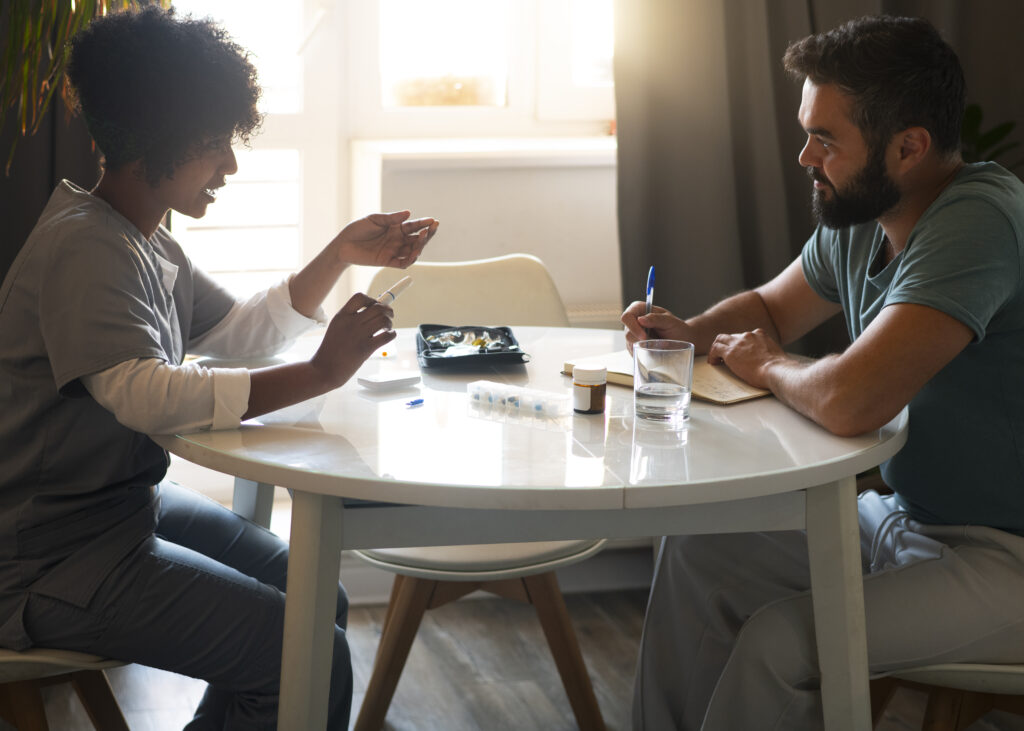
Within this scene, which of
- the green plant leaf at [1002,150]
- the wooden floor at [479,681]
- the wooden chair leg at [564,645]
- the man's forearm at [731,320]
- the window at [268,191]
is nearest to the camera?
the man's forearm at [731,320]

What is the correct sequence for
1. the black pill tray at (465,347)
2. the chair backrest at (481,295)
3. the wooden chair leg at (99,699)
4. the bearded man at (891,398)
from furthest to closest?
the chair backrest at (481,295), the black pill tray at (465,347), the wooden chair leg at (99,699), the bearded man at (891,398)

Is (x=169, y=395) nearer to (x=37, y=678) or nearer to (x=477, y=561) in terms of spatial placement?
(x=37, y=678)

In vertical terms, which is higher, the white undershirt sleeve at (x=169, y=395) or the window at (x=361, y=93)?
the window at (x=361, y=93)

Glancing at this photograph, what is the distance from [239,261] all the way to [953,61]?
1885 millimetres

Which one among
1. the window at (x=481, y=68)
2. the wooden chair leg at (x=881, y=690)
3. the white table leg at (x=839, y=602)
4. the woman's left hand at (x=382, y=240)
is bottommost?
the wooden chair leg at (x=881, y=690)

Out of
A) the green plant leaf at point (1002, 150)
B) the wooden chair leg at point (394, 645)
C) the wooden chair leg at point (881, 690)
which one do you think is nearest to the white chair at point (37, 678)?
the wooden chair leg at point (394, 645)

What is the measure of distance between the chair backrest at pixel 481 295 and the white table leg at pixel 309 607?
982mm

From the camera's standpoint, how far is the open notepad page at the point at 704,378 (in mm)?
1513

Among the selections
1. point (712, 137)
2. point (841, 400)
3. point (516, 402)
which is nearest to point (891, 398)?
point (841, 400)

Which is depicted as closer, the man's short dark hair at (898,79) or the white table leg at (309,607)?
the white table leg at (309,607)

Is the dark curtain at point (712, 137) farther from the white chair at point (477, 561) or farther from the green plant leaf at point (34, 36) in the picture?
the green plant leaf at point (34, 36)

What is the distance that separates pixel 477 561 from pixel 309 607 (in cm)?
51

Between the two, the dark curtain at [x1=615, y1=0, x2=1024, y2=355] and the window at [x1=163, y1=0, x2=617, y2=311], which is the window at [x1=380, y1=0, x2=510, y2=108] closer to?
the window at [x1=163, y1=0, x2=617, y2=311]

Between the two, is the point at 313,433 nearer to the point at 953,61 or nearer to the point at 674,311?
the point at 953,61
